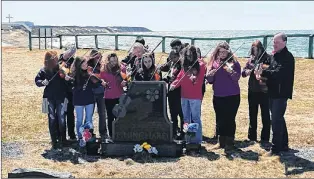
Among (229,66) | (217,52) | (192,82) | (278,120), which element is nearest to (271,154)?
(278,120)

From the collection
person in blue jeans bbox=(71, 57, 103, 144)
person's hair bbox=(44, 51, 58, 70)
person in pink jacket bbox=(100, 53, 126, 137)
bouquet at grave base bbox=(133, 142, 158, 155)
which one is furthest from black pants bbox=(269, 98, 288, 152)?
person's hair bbox=(44, 51, 58, 70)

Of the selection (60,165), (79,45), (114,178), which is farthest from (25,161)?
(79,45)

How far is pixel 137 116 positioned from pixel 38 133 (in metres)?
2.54

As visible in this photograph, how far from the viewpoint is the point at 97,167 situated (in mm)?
→ 7055

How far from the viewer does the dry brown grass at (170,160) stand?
6805 mm

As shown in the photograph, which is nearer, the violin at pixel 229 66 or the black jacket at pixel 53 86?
the violin at pixel 229 66

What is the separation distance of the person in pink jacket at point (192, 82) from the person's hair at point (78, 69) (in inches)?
58.6

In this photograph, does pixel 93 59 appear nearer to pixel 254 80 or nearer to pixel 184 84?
pixel 184 84

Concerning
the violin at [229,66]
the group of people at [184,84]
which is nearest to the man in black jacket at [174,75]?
the group of people at [184,84]

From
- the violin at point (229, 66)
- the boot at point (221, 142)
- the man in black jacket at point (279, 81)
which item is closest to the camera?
the man in black jacket at point (279, 81)

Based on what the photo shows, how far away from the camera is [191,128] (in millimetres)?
7785

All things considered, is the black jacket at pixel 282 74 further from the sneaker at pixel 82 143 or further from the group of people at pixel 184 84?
the sneaker at pixel 82 143

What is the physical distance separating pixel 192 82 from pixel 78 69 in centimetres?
179

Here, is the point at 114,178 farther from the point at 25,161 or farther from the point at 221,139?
the point at 221,139
